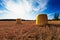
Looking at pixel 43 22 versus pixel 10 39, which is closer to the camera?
pixel 10 39

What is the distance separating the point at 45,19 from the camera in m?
9.96

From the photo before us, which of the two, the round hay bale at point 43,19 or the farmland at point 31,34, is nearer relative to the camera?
the farmland at point 31,34

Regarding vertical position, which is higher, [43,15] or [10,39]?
[43,15]

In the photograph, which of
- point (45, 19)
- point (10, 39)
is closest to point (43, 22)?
point (45, 19)

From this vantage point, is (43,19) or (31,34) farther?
(43,19)

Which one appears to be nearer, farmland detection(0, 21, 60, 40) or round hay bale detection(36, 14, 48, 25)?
farmland detection(0, 21, 60, 40)

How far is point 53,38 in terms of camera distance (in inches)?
147

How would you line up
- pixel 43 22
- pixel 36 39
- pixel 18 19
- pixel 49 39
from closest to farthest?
1. pixel 49 39
2. pixel 36 39
3. pixel 43 22
4. pixel 18 19

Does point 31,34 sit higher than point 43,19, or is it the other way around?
point 43,19

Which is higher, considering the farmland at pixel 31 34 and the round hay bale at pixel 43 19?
the round hay bale at pixel 43 19

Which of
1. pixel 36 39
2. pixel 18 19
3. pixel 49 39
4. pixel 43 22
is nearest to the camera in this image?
pixel 49 39

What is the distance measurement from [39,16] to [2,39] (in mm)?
6674

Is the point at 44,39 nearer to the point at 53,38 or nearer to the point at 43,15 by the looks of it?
the point at 53,38

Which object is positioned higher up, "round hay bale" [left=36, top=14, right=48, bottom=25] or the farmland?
"round hay bale" [left=36, top=14, right=48, bottom=25]
